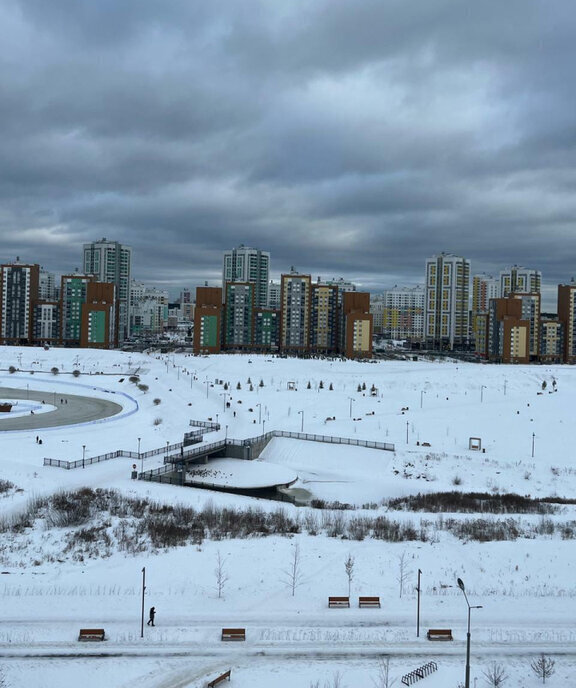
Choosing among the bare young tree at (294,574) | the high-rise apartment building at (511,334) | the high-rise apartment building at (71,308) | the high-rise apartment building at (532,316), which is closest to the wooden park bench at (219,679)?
the bare young tree at (294,574)

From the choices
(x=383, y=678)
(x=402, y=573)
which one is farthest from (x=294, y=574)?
(x=383, y=678)

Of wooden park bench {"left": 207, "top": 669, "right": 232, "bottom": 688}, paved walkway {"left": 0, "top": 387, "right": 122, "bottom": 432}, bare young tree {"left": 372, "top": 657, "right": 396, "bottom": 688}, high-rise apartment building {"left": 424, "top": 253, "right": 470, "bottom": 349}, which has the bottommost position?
bare young tree {"left": 372, "top": 657, "right": 396, "bottom": 688}

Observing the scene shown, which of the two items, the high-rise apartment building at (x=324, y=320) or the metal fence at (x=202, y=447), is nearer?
the metal fence at (x=202, y=447)

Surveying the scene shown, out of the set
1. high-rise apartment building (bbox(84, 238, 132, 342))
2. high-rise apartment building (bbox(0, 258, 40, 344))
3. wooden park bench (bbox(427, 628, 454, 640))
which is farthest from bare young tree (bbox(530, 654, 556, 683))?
high-rise apartment building (bbox(84, 238, 132, 342))

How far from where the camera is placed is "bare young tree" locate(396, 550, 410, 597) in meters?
16.9

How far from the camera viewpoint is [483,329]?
110188 mm

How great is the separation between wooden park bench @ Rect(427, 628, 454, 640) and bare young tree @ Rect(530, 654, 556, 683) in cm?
179

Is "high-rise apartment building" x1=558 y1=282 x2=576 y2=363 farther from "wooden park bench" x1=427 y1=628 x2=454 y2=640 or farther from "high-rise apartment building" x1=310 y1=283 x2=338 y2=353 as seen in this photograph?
"wooden park bench" x1=427 y1=628 x2=454 y2=640

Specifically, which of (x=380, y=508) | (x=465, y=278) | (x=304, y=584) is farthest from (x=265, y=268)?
(x=304, y=584)

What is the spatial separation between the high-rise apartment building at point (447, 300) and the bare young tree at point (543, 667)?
12910 cm

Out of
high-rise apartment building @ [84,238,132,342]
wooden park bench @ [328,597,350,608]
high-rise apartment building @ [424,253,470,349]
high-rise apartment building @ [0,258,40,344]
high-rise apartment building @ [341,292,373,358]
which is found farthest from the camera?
high-rise apartment building @ [84,238,132,342]

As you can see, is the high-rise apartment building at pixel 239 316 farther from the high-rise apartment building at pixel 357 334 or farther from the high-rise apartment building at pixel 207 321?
the high-rise apartment building at pixel 357 334

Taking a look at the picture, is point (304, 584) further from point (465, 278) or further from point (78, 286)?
point (465, 278)

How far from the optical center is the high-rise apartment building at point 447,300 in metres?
137
